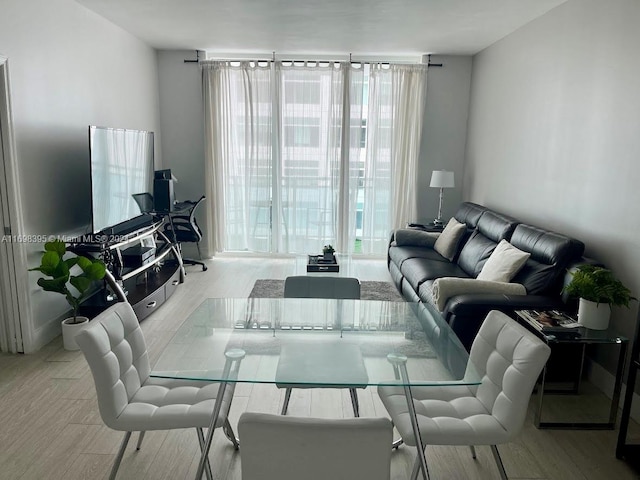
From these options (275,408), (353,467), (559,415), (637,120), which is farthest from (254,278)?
(353,467)

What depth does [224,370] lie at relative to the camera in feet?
6.38

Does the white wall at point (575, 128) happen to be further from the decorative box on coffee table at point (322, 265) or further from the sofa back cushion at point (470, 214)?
the decorative box on coffee table at point (322, 265)

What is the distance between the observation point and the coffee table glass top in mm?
1938

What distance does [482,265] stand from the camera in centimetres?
423

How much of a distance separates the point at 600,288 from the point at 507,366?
1101 mm

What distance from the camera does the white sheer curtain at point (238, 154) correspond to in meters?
6.23

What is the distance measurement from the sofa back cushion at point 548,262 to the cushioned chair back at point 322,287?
1310 mm

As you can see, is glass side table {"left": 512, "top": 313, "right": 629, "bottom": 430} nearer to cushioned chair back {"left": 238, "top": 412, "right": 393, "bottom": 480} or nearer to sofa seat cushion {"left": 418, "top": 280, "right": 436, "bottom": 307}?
sofa seat cushion {"left": 418, "top": 280, "right": 436, "bottom": 307}

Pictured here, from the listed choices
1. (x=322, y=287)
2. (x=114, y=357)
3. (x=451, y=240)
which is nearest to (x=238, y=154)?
(x=451, y=240)

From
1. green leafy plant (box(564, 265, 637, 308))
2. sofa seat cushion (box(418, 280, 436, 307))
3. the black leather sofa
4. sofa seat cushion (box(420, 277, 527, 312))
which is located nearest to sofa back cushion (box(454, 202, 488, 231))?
the black leather sofa

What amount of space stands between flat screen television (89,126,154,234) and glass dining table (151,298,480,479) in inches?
73.0

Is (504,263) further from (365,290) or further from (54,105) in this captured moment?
(54,105)

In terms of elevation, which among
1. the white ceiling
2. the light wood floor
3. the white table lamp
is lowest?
the light wood floor

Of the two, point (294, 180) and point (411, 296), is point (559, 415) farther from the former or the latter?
point (294, 180)
